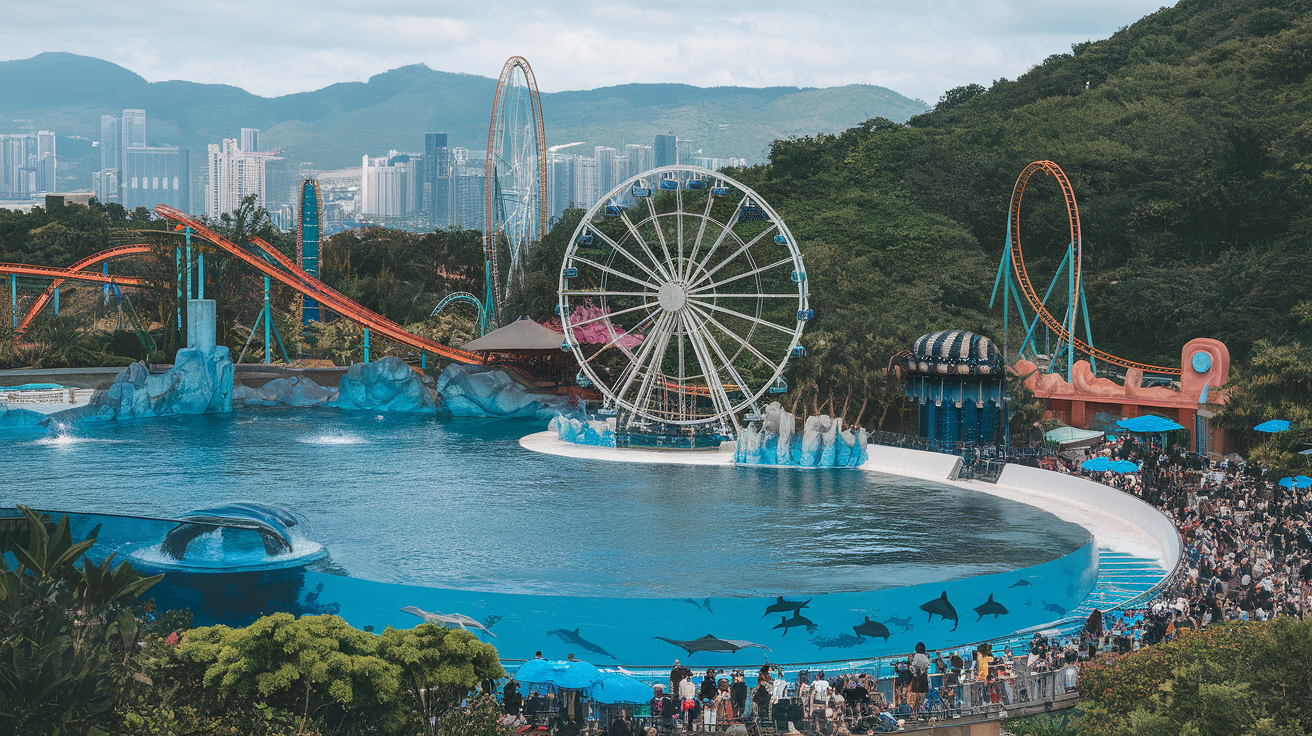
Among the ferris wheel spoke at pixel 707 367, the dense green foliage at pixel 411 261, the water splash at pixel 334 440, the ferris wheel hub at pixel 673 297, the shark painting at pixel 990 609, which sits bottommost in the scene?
the shark painting at pixel 990 609

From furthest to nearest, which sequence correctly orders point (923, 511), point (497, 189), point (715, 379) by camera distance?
point (497, 189) < point (715, 379) < point (923, 511)

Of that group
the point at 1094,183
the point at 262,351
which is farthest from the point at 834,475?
the point at 1094,183

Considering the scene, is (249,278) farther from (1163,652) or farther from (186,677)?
(1163,652)

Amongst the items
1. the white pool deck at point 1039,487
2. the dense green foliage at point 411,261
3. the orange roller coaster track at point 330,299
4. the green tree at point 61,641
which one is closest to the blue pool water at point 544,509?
the white pool deck at point 1039,487

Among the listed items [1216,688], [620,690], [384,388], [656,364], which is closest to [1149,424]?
[656,364]

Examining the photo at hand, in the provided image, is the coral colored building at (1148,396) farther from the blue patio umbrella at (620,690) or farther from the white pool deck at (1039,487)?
the blue patio umbrella at (620,690)

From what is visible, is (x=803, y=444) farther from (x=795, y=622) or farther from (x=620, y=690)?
(x=620, y=690)

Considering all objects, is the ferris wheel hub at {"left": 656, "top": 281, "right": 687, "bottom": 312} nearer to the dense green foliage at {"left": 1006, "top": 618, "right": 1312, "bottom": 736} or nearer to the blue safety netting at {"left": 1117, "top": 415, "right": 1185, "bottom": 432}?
the blue safety netting at {"left": 1117, "top": 415, "right": 1185, "bottom": 432}

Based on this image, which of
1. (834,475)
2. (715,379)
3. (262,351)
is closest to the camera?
(834,475)
